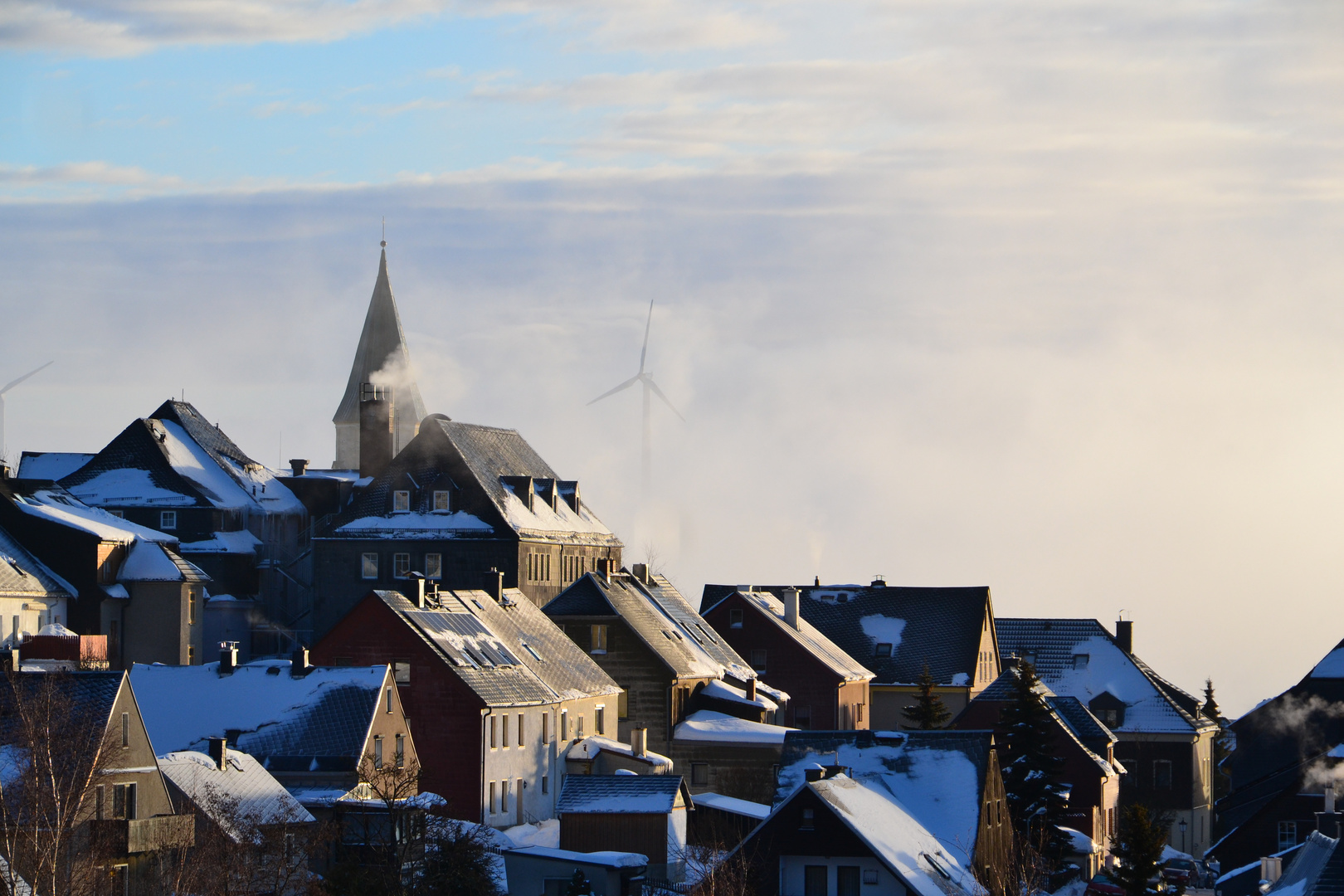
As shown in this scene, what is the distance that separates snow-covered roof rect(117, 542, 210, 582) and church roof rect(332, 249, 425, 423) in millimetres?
58188

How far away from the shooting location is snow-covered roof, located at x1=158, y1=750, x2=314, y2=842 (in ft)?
172

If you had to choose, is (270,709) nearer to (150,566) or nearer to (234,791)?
(234,791)

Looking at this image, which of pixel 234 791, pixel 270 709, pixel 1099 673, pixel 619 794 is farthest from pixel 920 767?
pixel 1099 673

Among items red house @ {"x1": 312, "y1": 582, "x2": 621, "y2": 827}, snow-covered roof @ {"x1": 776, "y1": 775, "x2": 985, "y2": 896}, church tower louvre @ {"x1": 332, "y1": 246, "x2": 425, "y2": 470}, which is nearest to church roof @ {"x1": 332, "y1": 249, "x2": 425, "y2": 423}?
church tower louvre @ {"x1": 332, "y1": 246, "x2": 425, "y2": 470}

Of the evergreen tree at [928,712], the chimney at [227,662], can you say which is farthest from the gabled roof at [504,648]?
the evergreen tree at [928,712]

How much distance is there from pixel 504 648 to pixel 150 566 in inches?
813

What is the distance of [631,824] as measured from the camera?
64.9m

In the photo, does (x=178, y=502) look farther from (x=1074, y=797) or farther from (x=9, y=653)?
(x=1074, y=797)

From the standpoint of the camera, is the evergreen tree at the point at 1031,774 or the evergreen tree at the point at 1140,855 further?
the evergreen tree at the point at 1031,774

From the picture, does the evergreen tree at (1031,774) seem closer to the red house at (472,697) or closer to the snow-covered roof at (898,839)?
the snow-covered roof at (898,839)

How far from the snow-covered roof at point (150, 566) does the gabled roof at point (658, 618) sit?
1553 centimetres

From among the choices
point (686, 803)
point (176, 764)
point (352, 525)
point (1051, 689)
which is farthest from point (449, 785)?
point (1051, 689)

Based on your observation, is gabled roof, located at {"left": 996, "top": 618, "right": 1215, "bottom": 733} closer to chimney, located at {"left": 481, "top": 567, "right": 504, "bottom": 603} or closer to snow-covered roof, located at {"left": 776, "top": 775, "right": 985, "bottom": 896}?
chimney, located at {"left": 481, "top": 567, "right": 504, "bottom": 603}

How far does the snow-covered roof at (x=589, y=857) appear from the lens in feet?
198
